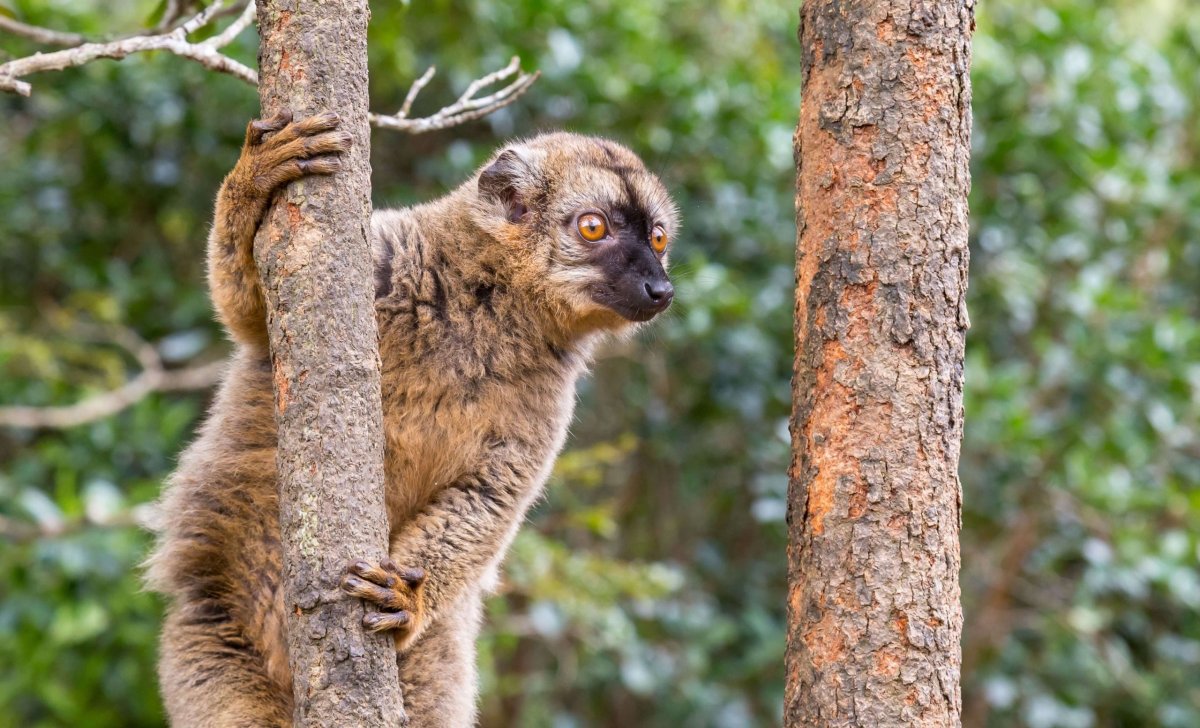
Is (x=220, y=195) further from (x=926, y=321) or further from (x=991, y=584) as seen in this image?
(x=991, y=584)

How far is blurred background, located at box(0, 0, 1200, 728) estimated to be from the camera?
6.47 m

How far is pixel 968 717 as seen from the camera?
315 inches

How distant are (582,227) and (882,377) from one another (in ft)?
6.15

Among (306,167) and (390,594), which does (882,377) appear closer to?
(390,594)

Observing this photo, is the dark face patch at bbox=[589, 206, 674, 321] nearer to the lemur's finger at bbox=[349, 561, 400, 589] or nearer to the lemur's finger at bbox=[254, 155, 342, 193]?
the lemur's finger at bbox=[254, 155, 342, 193]

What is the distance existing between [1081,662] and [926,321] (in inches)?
212

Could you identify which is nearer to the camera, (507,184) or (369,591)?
(369,591)

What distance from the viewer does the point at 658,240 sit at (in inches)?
186

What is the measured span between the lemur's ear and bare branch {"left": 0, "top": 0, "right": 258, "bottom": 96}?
1.12 m

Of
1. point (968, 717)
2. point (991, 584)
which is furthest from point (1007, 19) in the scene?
point (968, 717)

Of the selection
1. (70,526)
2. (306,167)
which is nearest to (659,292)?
(306,167)

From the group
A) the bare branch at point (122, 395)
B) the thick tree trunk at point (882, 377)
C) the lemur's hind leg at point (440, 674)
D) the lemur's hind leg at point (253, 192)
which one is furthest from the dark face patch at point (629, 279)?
the bare branch at point (122, 395)

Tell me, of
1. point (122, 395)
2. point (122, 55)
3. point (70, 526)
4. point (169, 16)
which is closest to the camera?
point (122, 55)

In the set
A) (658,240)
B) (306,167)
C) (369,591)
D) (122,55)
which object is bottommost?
(369,591)
